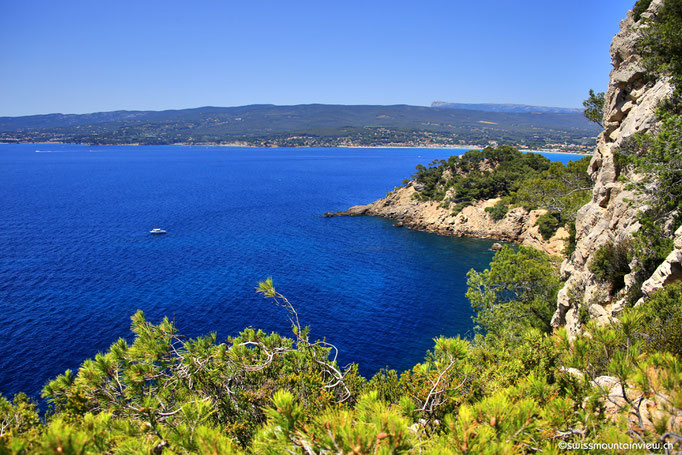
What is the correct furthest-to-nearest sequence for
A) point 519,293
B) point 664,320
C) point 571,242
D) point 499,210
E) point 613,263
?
point 499,210, point 571,242, point 519,293, point 613,263, point 664,320

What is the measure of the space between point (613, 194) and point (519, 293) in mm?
10208

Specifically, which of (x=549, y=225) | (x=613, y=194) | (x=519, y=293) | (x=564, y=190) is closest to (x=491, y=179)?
(x=549, y=225)

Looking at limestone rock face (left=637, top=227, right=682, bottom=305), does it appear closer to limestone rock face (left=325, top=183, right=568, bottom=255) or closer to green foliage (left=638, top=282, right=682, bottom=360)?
green foliage (left=638, top=282, right=682, bottom=360)

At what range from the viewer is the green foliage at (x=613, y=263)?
16.8 metres

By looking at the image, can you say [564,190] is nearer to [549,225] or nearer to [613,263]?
[549,225]

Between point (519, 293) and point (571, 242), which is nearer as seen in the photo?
point (519, 293)

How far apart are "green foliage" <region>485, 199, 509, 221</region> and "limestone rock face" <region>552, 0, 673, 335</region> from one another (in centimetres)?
4274

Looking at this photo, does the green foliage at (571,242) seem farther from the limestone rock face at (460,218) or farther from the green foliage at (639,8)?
the limestone rock face at (460,218)

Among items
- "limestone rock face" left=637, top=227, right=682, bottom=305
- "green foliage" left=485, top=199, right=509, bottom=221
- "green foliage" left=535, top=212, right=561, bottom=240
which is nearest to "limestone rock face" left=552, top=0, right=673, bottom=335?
"limestone rock face" left=637, top=227, right=682, bottom=305

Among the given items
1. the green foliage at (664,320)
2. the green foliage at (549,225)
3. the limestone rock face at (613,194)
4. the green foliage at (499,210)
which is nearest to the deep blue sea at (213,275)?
the green foliage at (499,210)

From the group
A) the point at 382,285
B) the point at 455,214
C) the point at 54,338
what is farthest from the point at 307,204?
the point at 54,338

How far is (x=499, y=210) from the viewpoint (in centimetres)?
6606

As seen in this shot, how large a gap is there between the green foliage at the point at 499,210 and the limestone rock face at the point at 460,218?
1.98 ft

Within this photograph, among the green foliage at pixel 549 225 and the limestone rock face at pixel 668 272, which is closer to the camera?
the limestone rock face at pixel 668 272
